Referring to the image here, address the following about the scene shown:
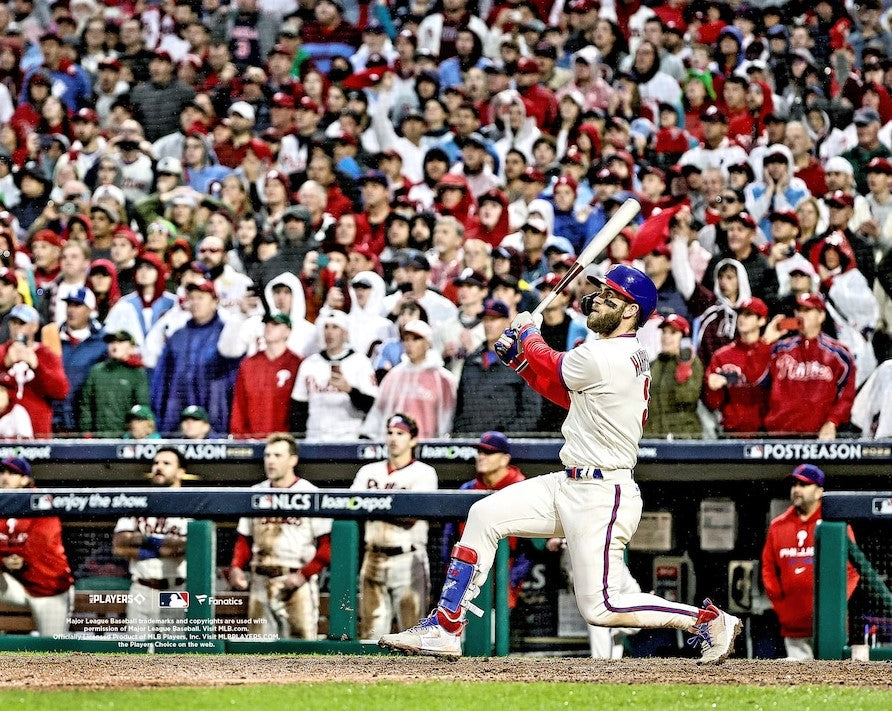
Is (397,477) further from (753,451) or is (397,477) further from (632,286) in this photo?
(632,286)

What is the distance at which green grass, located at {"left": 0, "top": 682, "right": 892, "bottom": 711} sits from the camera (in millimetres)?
5617

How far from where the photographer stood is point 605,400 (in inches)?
245

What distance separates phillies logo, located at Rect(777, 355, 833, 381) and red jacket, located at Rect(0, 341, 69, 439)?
14.8 feet

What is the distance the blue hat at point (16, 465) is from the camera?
8.90m

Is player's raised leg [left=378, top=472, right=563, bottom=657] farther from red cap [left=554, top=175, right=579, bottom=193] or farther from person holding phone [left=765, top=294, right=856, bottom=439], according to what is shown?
red cap [left=554, top=175, right=579, bottom=193]

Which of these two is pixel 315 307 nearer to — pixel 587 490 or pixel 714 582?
pixel 714 582

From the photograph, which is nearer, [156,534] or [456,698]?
[456,698]

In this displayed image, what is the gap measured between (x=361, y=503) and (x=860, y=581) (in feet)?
7.57

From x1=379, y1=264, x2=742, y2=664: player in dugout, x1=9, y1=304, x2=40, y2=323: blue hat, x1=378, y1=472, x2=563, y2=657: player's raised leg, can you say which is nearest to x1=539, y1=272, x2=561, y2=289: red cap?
x1=9, y1=304, x2=40, y2=323: blue hat

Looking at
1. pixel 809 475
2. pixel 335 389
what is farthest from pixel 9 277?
pixel 809 475

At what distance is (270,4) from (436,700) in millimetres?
11838

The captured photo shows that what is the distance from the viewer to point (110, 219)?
12.6 m

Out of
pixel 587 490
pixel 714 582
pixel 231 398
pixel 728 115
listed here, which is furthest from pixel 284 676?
pixel 728 115

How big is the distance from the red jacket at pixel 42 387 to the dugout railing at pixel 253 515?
2.54 metres
